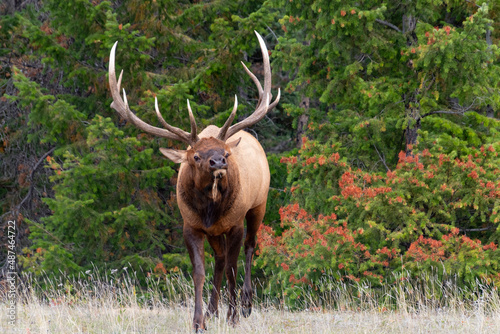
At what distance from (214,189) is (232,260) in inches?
52.0

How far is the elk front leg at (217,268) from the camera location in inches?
260

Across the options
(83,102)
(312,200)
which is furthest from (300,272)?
(83,102)

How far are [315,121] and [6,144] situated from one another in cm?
844

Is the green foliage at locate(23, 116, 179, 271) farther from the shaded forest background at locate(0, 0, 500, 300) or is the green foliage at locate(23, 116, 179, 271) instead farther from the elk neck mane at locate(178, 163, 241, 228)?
the elk neck mane at locate(178, 163, 241, 228)

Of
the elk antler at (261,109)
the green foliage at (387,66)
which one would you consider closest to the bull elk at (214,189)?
the elk antler at (261,109)

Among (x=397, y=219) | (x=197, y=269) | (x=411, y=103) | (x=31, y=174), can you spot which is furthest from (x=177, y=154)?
(x=31, y=174)

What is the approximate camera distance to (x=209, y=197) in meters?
6.06

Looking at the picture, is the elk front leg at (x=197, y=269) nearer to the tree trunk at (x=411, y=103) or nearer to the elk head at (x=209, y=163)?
the elk head at (x=209, y=163)

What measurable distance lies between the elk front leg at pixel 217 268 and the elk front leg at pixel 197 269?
0.36 m

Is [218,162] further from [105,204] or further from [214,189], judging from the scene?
[105,204]

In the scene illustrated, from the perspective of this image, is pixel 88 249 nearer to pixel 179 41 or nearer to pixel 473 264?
pixel 179 41

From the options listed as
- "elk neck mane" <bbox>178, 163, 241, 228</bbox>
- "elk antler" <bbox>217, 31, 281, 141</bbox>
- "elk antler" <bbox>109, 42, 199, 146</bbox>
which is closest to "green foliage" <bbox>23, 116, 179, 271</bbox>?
"elk antler" <bbox>109, 42, 199, 146</bbox>

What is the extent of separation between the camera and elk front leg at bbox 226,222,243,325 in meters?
6.61

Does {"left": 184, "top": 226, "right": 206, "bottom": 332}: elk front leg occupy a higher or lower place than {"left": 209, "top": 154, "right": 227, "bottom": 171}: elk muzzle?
lower
